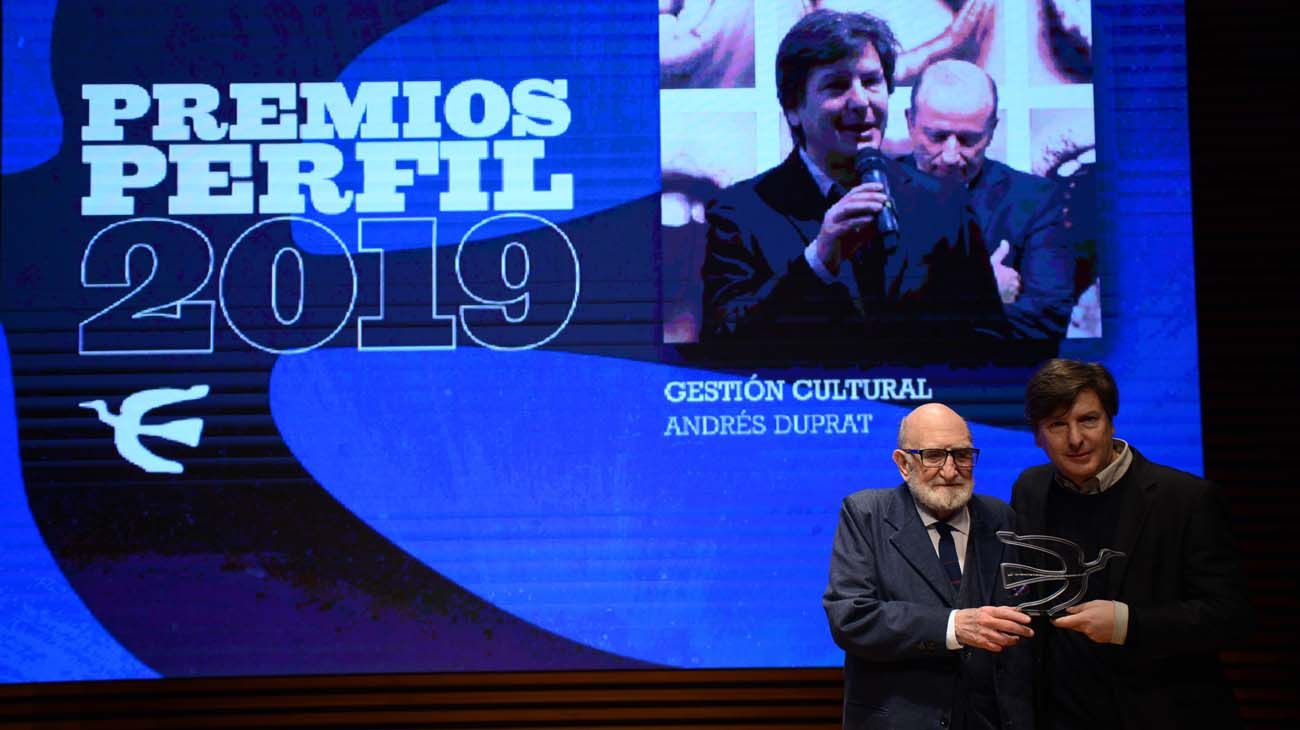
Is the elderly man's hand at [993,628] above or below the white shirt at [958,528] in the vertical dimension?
below

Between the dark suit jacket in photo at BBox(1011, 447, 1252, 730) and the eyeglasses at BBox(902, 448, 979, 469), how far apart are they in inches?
13.9

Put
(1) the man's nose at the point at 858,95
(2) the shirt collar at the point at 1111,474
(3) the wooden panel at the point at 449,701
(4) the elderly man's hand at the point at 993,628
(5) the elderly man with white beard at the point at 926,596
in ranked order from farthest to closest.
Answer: (1) the man's nose at the point at 858,95
(3) the wooden panel at the point at 449,701
(2) the shirt collar at the point at 1111,474
(5) the elderly man with white beard at the point at 926,596
(4) the elderly man's hand at the point at 993,628

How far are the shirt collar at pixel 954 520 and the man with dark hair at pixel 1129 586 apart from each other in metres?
0.16

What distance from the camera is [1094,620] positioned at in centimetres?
262

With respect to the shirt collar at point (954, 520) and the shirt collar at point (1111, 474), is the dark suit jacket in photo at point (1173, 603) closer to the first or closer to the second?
the shirt collar at point (1111, 474)

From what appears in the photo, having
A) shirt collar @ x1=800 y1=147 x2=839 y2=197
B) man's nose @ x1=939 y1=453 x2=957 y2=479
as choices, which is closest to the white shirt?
man's nose @ x1=939 y1=453 x2=957 y2=479

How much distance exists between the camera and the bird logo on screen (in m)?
4.31

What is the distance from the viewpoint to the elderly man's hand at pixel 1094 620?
8.59ft

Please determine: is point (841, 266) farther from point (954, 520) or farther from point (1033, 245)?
point (954, 520)

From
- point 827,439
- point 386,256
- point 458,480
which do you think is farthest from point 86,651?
point 827,439

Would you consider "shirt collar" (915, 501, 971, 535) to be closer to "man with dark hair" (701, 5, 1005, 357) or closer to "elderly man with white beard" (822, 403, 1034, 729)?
"elderly man with white beard" (822, 403, 1034, 729)

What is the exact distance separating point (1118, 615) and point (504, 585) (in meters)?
2.23

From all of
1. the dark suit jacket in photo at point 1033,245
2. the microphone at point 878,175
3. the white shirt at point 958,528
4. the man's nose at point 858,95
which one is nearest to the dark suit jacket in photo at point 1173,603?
the white shirt at point 958,528

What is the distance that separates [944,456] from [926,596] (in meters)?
0.32
